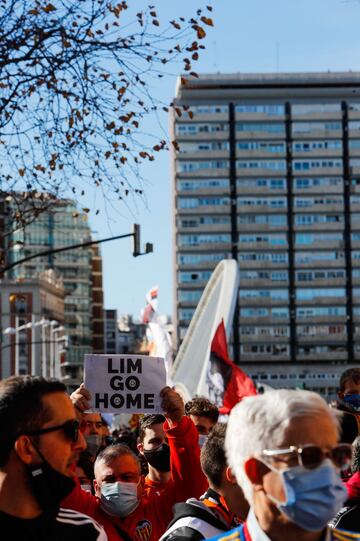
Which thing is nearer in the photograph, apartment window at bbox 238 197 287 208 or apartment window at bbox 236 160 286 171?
apartment window at bbox 238 197 287 208

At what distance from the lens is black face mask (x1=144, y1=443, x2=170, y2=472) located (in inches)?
283

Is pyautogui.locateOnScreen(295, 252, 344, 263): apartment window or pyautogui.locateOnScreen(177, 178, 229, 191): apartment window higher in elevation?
pyautogui.locateOnScreen(177, 178, 229, 191): apartment window

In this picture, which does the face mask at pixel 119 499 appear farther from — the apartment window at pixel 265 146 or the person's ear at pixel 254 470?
the apartment window at pixel 265 146

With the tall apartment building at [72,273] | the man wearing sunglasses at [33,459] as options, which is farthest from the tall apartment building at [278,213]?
the man wearing sunglasses at [33,459]

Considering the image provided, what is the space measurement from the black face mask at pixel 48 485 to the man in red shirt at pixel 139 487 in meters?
1.76

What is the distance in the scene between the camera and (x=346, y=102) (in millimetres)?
135250

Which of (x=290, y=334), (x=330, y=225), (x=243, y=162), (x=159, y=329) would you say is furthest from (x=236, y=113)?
(x=159, y=329)

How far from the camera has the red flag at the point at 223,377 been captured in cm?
2242

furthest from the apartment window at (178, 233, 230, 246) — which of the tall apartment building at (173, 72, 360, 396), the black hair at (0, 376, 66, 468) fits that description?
the black hair at (0, 376, 66, 468)

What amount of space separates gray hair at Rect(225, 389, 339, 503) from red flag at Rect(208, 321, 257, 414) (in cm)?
1846

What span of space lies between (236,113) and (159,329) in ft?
353

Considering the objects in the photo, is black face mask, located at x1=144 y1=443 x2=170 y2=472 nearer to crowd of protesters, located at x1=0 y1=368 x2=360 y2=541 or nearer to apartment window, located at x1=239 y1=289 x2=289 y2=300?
crowd of protesters, located at x1=0 y1=368 x2=360 y2=541

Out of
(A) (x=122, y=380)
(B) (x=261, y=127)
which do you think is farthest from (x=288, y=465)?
(B) (x=261, y=127)

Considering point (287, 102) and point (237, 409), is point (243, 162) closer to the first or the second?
point (287, 102)
